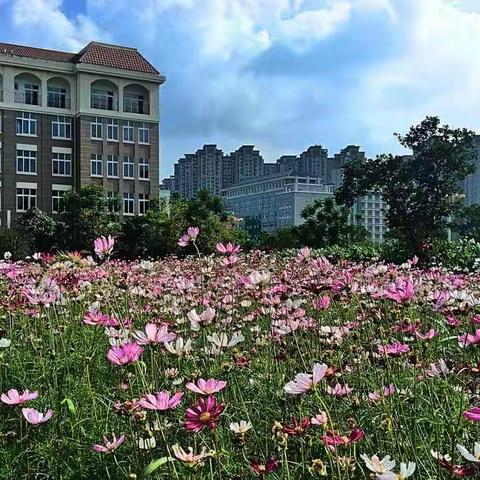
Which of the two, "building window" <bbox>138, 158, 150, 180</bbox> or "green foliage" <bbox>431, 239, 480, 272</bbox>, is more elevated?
"building window" <bbox>138, 158, 150, 180</bbox>

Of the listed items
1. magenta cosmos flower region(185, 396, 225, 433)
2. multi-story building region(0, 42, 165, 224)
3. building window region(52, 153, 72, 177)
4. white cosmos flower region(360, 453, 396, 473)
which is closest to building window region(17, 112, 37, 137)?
multi-story building region(0, 42, 165, 224)

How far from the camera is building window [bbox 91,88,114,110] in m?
31.0

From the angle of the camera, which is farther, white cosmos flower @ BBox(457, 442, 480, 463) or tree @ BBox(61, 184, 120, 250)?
tree @ BBox(61, 184, 120, 250)

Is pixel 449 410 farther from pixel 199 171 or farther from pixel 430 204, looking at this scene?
pixel 199 171

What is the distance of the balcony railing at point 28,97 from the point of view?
30.0 m

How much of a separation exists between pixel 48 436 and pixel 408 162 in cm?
2018

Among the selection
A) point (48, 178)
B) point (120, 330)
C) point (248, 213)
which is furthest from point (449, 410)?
point (248, 213)

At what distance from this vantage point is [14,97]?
2975 cm

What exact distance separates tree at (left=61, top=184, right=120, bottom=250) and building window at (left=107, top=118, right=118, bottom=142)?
14.7 feet

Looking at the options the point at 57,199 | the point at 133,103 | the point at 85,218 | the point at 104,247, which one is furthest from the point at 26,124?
the point at 104,247

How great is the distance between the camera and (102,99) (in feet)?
102

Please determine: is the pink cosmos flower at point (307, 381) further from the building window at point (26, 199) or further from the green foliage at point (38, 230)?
the building window at point (26, 199)

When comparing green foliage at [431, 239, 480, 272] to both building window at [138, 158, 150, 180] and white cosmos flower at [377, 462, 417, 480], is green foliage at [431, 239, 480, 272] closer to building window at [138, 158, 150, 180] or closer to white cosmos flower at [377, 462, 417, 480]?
white cosmos flower at [377, 462, 417, 480]

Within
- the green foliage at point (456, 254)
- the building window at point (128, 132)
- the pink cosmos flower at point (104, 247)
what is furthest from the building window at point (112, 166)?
the pink cosmos flower at point (104, 247)
